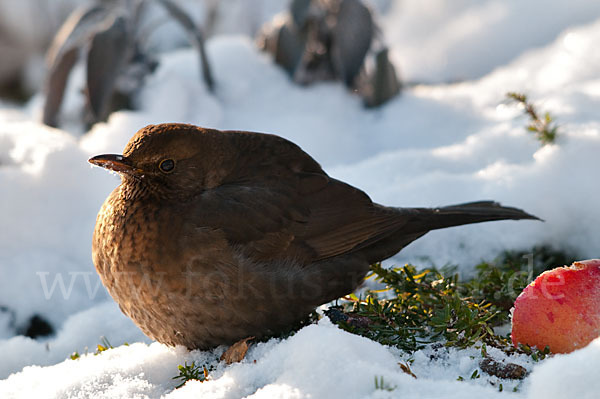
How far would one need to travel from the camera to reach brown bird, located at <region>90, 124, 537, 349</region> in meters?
2.30

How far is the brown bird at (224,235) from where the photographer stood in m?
2.30

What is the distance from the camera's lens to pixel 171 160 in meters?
2.46

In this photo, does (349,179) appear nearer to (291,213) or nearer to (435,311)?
(291,213)

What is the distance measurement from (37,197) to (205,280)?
187cm

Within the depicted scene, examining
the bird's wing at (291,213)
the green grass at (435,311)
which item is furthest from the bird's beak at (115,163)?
the green grass at (435,311)

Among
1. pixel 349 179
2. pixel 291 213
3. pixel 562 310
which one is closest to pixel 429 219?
pixel 291 213

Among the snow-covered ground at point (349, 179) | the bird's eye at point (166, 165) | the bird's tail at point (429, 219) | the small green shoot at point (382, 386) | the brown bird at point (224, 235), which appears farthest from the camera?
the bird's tail at point (429, 219)

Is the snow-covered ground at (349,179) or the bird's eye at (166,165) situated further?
the bird's eye at (166,165)

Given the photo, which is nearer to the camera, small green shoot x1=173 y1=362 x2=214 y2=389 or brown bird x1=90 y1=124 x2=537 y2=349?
small green shoot x1=173 y1=362 x2=214 y2=389

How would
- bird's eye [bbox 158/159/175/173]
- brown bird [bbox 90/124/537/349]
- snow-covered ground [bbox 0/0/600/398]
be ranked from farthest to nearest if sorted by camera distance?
1. bird's eye [bbox 158/159/175/173]
2. brown bird [bbox 90/124/537/349]
3. snow-covered ground [bbox 0/0/600/398]

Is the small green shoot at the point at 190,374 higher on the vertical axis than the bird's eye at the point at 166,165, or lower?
lower

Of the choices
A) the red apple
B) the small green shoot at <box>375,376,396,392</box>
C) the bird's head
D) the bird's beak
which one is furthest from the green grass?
the bird's beak

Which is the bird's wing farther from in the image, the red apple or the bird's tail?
the red apple

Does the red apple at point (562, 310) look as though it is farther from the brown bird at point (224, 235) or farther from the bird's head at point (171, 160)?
the bird's head at point (171, 160)
